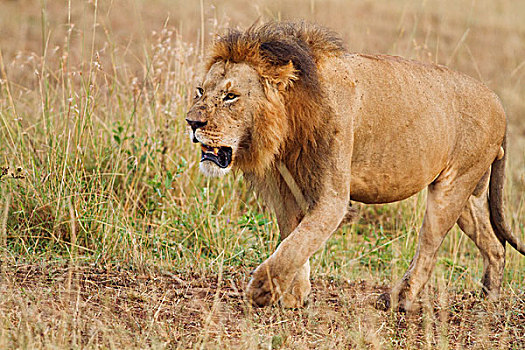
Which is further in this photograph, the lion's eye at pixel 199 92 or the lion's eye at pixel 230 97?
the lion's eye at pixel 199 92

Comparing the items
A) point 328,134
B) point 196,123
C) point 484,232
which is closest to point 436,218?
point 484,232

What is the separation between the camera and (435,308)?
13.0 feet

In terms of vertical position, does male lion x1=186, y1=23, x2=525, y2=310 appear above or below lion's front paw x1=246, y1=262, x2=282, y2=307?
above

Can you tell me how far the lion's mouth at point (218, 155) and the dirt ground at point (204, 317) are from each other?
585 mm

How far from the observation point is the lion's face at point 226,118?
10.3 feet

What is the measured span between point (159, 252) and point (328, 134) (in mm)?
1509

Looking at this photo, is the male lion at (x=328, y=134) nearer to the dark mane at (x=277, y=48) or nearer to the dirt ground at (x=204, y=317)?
the dark mane at (x=277, y=48)

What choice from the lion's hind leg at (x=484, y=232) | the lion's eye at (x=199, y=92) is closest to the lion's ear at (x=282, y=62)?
the lion's eye at (x=199, y=92)

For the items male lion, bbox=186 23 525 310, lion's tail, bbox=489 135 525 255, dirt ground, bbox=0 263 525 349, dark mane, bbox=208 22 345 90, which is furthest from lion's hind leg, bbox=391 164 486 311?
dark mane, bbox=208 22 345 90

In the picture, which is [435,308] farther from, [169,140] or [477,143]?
[169,140]

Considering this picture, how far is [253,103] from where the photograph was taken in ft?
10.5

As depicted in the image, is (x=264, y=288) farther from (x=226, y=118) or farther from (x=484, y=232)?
(x=484, y=232)

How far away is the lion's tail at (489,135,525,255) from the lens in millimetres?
4406

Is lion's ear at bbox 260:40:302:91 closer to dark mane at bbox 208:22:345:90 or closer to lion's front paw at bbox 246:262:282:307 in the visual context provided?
dark mane at bbox 208:22:345:90
